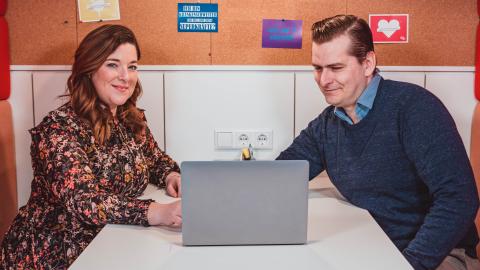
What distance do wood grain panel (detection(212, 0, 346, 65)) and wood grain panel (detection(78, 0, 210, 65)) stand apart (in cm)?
7

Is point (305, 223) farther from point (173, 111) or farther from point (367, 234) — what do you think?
point (173, 111)

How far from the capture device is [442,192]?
4.47ft

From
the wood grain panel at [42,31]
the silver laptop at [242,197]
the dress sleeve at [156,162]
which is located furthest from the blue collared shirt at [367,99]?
the wood grain panel at [42,31]

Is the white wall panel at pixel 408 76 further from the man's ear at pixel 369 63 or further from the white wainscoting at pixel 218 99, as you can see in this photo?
the man's ear at pixel 369 63

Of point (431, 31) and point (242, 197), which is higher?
point (431, 31)

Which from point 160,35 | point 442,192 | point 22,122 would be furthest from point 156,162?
point 442,192

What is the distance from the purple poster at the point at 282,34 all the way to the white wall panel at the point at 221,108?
12 centimetres

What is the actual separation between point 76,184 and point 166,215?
29 centimetres

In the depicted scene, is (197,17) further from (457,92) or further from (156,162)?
(457,92)

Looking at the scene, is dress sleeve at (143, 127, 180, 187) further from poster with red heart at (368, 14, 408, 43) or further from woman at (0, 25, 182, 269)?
poster with red heart at (368, 14, 408, 43)

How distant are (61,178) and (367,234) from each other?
2.80 ft

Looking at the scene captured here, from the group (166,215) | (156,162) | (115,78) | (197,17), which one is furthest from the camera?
(197,17)

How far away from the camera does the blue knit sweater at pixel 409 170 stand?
4.41 feet

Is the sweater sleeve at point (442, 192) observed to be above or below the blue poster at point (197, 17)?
below
